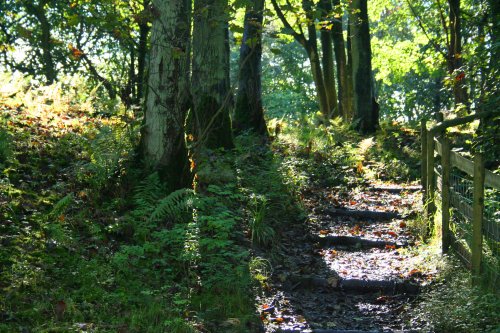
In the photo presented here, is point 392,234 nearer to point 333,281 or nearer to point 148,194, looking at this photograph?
point 333,281

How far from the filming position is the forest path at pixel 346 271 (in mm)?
6262

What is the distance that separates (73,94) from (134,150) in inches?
187

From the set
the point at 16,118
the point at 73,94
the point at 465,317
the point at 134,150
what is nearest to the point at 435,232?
the point at 465,317

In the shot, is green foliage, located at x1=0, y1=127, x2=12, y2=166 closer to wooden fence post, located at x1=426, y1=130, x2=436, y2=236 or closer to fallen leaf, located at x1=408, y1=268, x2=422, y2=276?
fallen leaf, located at x1=408, y1=268, x2=422, y2=276

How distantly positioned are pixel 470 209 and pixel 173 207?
3.80 m

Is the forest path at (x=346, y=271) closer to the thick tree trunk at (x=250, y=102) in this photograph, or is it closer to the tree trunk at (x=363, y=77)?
the thick tree trunk at (x=250, y=102)

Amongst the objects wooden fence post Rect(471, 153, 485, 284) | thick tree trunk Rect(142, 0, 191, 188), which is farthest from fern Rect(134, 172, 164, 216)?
wooden fence post Rect(471, 153, 485, 284)

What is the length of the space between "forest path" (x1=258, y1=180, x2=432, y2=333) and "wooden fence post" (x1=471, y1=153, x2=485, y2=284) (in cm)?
97

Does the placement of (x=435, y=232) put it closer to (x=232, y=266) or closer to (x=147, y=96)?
(x=232, y=266)

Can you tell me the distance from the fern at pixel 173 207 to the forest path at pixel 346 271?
1.51 metres

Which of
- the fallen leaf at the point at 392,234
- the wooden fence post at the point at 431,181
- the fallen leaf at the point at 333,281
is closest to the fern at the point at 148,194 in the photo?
the fallen leaf at the point at 333,281

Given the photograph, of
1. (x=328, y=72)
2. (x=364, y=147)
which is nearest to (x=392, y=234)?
(x=364, y=147)

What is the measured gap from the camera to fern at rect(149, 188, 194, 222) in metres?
7.28

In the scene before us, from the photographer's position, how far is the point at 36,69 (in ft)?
71.5
